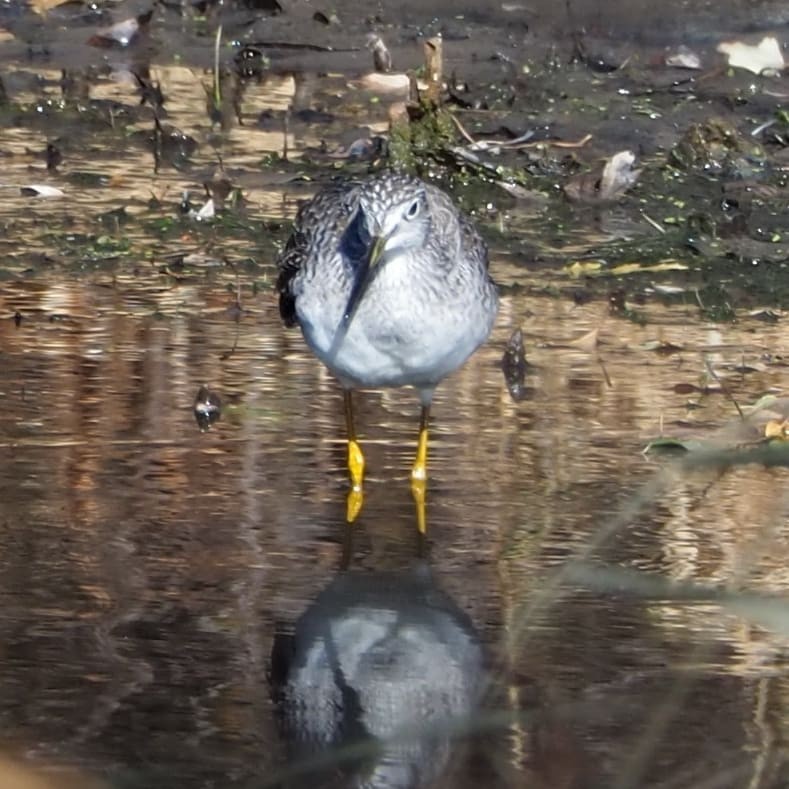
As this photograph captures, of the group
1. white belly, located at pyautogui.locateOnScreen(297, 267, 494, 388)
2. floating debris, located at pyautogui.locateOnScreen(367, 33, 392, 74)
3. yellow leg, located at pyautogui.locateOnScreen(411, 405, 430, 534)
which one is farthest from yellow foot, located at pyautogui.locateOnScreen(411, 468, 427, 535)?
floating debris, located at pyautogui.locateOnScreen(367, 33, 392, 74)

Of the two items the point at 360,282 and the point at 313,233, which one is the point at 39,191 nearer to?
the point at 313,233

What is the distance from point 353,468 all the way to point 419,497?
0.25 m

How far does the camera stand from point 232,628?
503 centimetres

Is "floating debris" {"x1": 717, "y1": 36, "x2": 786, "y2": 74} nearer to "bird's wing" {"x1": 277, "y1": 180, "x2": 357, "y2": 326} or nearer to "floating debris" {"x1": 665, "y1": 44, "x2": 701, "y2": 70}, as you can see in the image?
"floating debris" {"x1": 665, "y1": 44, "x2": 701, "y2": 70}

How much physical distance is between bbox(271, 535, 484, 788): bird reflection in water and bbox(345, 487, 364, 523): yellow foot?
0.44 m

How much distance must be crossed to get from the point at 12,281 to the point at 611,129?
147 inches

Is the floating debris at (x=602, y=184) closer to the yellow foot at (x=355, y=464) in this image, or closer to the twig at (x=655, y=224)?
the twig at (x=655, y=224)

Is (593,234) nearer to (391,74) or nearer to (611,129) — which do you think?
(611,129)

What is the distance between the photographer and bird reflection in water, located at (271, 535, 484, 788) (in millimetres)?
4258

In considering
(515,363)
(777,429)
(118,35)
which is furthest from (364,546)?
(118,35)

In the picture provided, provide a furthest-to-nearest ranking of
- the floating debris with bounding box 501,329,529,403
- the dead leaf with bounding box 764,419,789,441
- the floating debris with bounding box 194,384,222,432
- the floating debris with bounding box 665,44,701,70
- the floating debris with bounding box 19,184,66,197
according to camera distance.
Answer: the floating debris with bounding box 665,44,701,70 → the floating debris with bounding box 19,184,66,197 → the floating debris with bounding box 501,329,529,403 → the floating debris with bounding box 194,384,222,432 → the dead leaf with bounding box 764,419,789,441

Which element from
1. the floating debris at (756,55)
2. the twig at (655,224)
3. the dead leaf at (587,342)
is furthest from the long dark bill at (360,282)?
the floating debris at (756,55)

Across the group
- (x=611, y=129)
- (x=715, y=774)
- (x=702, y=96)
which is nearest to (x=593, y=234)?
(x=611, y=129)

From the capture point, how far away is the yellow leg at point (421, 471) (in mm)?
6043
